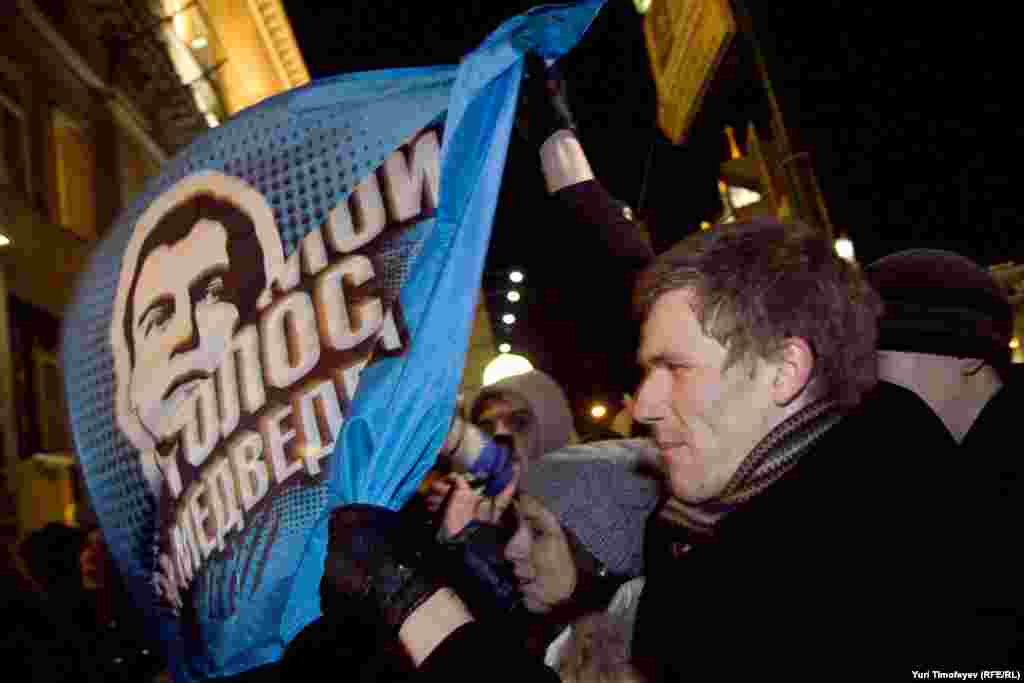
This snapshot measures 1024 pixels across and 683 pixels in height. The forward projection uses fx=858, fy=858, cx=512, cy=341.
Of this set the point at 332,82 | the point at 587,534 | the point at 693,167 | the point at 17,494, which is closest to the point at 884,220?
the point at 587,534

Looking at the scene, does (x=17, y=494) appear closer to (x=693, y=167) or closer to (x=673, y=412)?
(x=673, y=412)

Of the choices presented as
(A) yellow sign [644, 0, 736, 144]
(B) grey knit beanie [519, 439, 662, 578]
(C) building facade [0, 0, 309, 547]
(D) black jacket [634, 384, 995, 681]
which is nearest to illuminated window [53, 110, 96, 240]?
(C) building facade [0, 0, 309, 547]

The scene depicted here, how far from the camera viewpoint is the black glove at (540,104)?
2.24m

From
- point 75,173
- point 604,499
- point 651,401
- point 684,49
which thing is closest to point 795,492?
point 651,401

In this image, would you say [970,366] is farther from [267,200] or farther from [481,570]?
[267,200]

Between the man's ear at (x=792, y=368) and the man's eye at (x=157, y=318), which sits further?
the man's eye at (x=157, y=318)

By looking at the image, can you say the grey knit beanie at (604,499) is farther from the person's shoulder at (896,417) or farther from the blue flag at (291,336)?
Answer: the person's shoulder at (896,417)

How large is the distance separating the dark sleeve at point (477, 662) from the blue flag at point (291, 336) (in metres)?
0.38

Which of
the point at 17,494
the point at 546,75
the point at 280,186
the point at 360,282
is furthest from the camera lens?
the point at 17,494

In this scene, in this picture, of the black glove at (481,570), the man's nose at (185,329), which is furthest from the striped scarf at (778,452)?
the man's nose at (185,329)

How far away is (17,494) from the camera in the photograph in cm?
820

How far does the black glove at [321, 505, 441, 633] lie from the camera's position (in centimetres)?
163

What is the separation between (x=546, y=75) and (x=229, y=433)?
1220mm

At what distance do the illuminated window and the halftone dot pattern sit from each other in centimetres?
981
